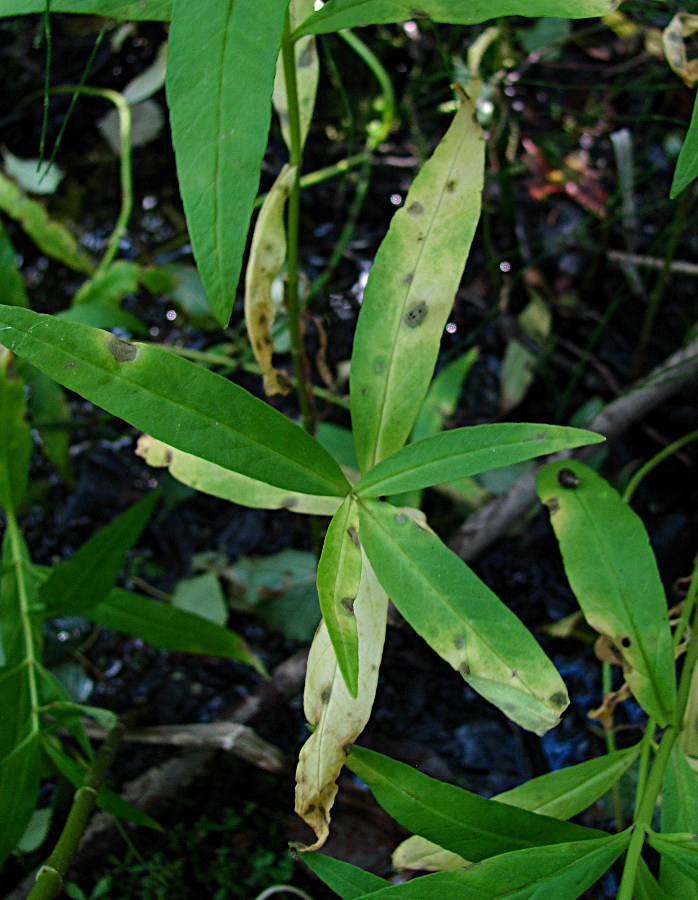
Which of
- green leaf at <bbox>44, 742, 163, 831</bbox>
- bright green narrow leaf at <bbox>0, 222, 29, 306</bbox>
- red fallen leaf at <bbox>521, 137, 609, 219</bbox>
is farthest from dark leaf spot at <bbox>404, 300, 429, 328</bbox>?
red fallen leaf at <bbox>521, 137, 609, 219</bbox>

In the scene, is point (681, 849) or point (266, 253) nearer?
point (681, 849)

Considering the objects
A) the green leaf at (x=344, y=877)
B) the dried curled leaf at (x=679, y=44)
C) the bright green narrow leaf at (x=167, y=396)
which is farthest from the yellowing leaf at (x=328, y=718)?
the dried curled leaf at (x=679, y=44)

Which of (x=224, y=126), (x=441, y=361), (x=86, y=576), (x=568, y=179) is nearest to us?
(x=224, y=126)

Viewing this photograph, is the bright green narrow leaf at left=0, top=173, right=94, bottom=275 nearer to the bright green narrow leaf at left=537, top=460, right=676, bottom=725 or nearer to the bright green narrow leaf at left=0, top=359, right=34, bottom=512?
the bright green narrow leaf at left=0, top=359, right=34, bottom=512

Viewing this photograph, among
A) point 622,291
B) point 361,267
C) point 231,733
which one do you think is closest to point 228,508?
point 231,733

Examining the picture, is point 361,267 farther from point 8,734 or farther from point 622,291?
point 8,734

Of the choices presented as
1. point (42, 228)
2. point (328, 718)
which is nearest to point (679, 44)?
point (328, 718)

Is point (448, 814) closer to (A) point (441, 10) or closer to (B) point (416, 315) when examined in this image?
(B) point (416, 315)
